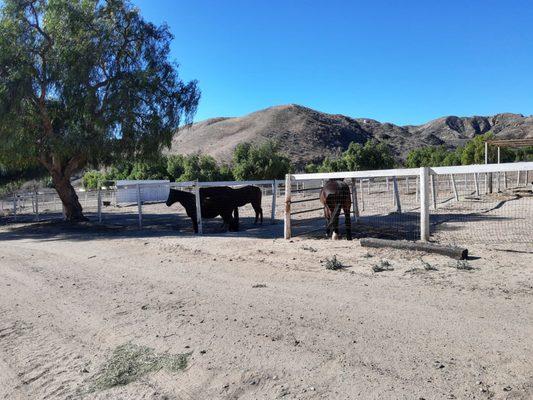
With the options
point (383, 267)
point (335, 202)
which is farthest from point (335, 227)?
point (383, 267)

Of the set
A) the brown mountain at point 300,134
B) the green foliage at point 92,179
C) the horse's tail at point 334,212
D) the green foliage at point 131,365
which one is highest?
the brown mountain at point 300,134

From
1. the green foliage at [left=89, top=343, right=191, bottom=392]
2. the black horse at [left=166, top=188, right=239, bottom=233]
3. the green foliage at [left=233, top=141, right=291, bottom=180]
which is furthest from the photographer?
the green foliage at [left=233, top=141, right=291, bottom=180]

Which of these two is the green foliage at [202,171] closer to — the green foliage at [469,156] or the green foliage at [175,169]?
the green foliage at [175,169]

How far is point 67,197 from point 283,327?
18234 mm

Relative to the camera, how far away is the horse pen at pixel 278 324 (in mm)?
3502

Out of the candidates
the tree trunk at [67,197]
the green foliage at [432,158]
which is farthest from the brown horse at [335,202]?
the green foliage at [432,158]

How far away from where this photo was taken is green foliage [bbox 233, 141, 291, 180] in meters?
61.2

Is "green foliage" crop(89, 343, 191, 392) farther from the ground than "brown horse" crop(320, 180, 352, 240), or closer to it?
closer to it

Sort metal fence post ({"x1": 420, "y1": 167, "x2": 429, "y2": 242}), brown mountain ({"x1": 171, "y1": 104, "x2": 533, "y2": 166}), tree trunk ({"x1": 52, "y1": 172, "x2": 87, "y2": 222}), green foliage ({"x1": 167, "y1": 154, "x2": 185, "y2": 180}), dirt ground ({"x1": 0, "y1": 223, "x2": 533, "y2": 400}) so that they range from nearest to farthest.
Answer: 1. dirt ground ({"x1": 0, "y1": 223, "x2": 533, "y2": 400})
2. metal fence post ({"x1": 420, "y1": 167, "x2": 429, "y2": 242})
3. tree trunk ({"x1": 52, "y1": 172, "x2": 87, "y2": 222})
4. green foliage ({"x1": 167, "y1": 154, "x2": 185, "y2": 180})
5. brown mountain ({"x1": 171, "y1": 104, "x2": 533, "y2": 166})

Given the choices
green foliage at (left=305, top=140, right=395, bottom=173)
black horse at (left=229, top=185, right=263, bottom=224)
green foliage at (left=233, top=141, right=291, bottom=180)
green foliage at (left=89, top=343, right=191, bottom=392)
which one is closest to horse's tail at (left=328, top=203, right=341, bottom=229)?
black horse at (left=229, top=185, right=263, bottom=224)

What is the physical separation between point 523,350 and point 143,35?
1941 cm

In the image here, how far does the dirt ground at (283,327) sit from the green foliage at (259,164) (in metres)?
52.8

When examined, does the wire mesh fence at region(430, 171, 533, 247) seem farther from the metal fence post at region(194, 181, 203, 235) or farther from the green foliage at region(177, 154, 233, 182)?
the green foliage at region(177, 154, 233, 182)

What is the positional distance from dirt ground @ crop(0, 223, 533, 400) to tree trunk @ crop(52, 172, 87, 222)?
40.1ft
